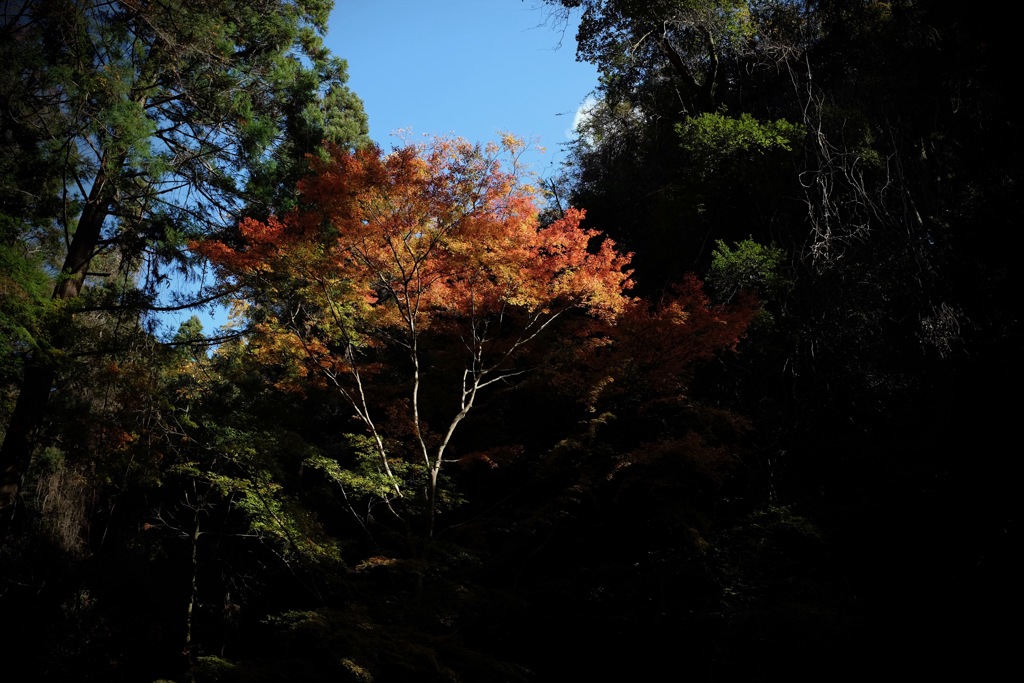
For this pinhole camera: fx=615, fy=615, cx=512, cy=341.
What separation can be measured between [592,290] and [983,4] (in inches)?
243

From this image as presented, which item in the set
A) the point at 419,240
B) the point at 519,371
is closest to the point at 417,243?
the point at 419,240

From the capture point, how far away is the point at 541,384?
39.2 feet

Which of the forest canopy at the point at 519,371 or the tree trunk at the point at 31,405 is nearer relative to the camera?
the forest canopy at the point at 519,371

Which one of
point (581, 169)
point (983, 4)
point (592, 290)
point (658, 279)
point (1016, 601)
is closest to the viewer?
point (983, 4)

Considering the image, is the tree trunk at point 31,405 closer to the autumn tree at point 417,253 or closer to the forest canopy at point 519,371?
the forest canopy at point 519,371

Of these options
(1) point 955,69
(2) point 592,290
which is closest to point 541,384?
(2) point 592,290

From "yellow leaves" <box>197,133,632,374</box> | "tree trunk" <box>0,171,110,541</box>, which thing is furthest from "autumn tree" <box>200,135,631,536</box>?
"tree trunk" <box>0,171,110,541</box>

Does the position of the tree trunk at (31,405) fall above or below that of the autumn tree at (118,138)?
below

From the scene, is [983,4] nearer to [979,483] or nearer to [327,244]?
[979,483]

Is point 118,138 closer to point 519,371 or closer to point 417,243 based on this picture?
point 417,243

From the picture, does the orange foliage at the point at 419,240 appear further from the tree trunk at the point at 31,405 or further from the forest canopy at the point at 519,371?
the tree trunk at the point at 31,405

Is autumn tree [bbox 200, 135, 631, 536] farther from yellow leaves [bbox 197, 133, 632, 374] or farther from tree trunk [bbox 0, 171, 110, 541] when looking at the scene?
tree trunk [bbox 0, 171, 110, 541]

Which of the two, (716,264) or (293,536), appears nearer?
(293,536)

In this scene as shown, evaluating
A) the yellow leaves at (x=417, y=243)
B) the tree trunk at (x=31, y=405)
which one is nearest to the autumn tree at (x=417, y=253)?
the yellow leaves at (x=417, y=243)
